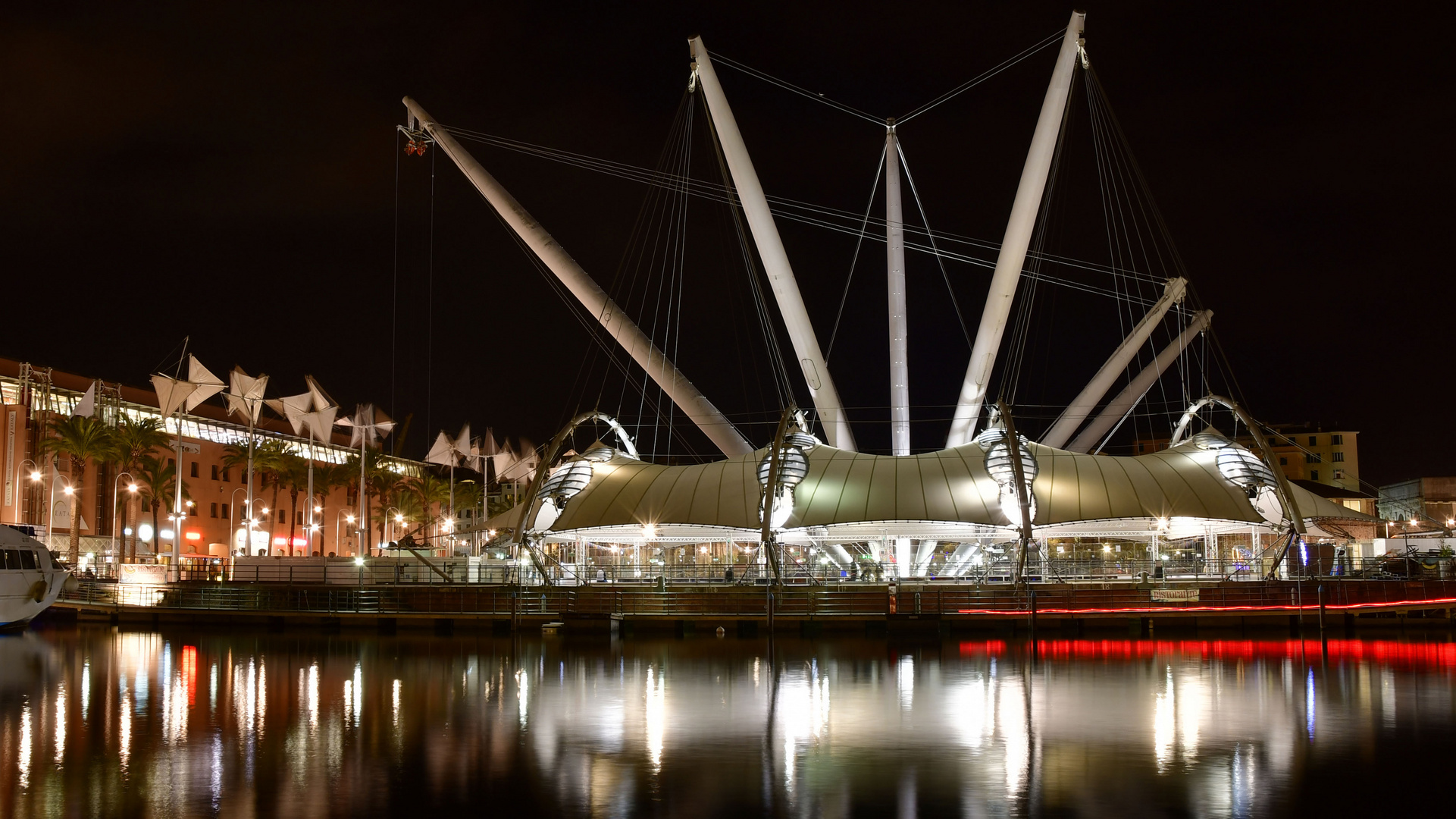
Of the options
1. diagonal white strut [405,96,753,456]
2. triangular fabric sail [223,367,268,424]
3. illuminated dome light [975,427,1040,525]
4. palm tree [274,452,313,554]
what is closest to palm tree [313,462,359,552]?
palm tree [274,452,313,554]

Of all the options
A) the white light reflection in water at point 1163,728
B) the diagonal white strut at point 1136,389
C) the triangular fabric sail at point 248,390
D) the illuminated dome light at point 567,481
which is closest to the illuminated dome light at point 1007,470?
the illuminated dome light at point 567,481

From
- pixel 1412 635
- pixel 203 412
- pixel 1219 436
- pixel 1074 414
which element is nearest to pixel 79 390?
Result: pixel 203 412

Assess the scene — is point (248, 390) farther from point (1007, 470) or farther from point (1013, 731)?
point (1013, 731)

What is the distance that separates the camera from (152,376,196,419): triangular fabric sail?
6506 centimetres

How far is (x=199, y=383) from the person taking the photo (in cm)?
6725

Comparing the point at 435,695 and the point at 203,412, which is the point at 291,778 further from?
the point at 203,412

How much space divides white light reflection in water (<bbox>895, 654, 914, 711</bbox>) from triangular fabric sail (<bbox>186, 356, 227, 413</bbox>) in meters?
47.7

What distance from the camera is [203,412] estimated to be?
110 metres

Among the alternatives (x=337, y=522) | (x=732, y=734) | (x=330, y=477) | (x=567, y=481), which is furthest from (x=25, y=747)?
(x=337, y=522)

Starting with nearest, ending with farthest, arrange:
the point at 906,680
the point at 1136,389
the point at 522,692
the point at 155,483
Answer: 1. the point at 522,692
2. the point at 906,680
3. the point at 1136,389
4. the point at 155,483

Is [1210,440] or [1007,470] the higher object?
[1210,440]

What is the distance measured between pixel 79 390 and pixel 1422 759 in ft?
327

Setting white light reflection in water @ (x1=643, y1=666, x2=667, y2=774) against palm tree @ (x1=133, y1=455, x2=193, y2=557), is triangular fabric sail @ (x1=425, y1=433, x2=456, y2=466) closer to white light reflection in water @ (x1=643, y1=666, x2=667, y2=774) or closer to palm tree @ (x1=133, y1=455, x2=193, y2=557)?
palm tree @ (x1=133, y1=455, x2=193, y2=557)

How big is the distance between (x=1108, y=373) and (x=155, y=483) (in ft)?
211
